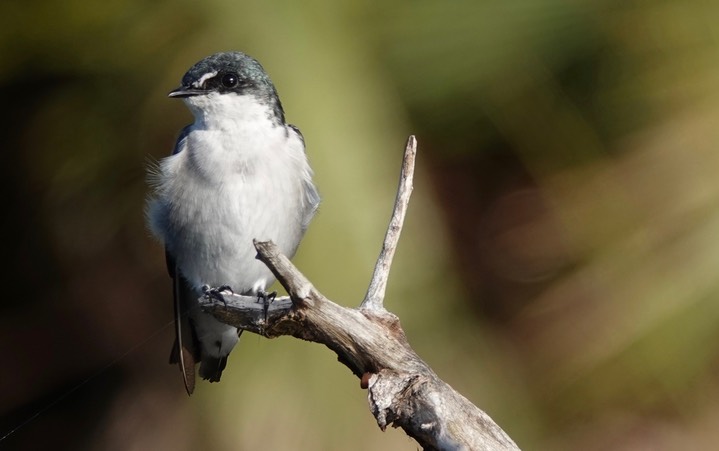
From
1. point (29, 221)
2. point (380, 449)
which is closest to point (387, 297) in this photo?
point (380, 449)

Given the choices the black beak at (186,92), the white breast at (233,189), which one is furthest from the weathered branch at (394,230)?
the black beak at (186,92)

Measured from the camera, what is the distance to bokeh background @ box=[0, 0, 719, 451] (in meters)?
3.70

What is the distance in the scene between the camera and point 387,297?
3.63 metres

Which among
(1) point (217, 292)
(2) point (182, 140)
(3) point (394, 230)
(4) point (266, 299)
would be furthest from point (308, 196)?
(3) point (394, 230)

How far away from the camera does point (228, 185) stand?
309cm

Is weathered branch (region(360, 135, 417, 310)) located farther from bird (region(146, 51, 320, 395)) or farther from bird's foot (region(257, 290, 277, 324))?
bird (region(146, 51, 320, 395))

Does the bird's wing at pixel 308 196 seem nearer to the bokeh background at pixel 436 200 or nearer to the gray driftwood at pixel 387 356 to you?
the bokeh background at pixel 436 200

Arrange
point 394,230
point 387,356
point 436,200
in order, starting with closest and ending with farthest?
point 387,356, point 394,230, point 436,200

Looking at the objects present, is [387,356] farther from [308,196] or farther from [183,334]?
[183,334]

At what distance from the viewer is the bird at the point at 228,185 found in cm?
310

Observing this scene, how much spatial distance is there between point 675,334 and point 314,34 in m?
1.70

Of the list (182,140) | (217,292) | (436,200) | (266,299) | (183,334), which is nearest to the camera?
(266,299)

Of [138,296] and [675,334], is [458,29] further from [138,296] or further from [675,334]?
[138,296]

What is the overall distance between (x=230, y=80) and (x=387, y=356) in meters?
1.14
